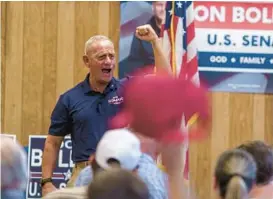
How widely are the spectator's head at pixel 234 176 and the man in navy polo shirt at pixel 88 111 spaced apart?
158 centimetres

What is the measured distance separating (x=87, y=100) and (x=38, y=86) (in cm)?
163

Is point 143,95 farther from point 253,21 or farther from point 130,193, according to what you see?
point 253,21

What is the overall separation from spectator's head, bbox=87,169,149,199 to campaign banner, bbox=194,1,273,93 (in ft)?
12.0

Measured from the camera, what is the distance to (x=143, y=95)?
1.41 m

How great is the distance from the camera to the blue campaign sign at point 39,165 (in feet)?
16.5

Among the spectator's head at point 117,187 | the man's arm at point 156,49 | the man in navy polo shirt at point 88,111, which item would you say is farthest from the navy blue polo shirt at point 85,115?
the spectator's head at point 117,187

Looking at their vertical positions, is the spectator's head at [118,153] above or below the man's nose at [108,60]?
below

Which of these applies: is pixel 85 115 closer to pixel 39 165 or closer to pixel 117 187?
pixel 39 165

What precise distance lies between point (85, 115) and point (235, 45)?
1.94 metres

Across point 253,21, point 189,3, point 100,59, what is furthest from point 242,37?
point 100,59

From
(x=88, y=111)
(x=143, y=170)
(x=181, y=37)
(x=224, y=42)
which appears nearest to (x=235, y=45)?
(x=224, y=42)

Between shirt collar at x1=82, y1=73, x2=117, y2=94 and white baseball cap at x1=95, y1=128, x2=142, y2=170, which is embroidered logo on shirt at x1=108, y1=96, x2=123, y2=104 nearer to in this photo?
shirt collar at x1=82, y1=73, x2=117, y2=94

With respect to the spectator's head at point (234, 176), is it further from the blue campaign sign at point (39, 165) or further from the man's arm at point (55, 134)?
the blue campaign sign at point (39, 165)

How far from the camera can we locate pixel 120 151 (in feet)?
5.59
